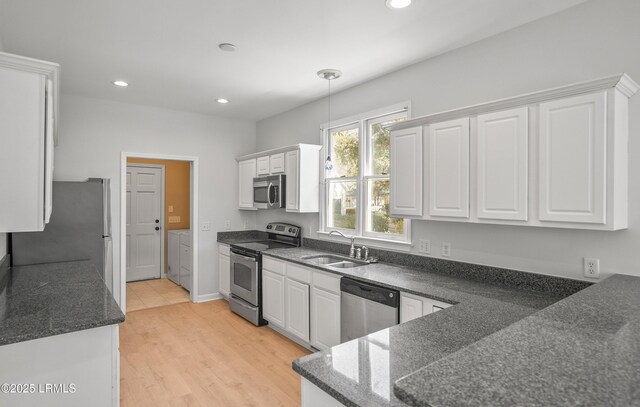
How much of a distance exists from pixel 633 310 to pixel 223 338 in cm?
342

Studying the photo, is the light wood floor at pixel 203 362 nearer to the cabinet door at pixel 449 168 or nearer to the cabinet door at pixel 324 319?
the cabinet door at pixel 324 319

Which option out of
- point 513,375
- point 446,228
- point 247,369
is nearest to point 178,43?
point 446,228

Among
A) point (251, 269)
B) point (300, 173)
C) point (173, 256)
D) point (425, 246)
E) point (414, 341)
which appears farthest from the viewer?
point (173, 256)

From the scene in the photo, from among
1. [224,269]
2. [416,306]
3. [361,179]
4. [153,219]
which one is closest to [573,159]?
[416,306]

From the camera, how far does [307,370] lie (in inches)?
49.3

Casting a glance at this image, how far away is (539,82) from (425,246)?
56.9 inches

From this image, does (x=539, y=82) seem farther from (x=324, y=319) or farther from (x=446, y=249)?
(x=324, y=319)

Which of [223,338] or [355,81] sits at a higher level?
[355,81]

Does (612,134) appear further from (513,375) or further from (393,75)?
(393,75)

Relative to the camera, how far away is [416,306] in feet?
7.75

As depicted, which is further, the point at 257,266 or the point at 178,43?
the point at 257,266

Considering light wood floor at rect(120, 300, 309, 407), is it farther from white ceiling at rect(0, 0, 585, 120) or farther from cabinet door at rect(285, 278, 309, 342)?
white ceiling at rect(0, 0, 585, 120)

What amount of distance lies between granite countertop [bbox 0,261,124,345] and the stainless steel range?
1.64 metres

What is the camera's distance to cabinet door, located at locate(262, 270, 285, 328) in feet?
12.3
